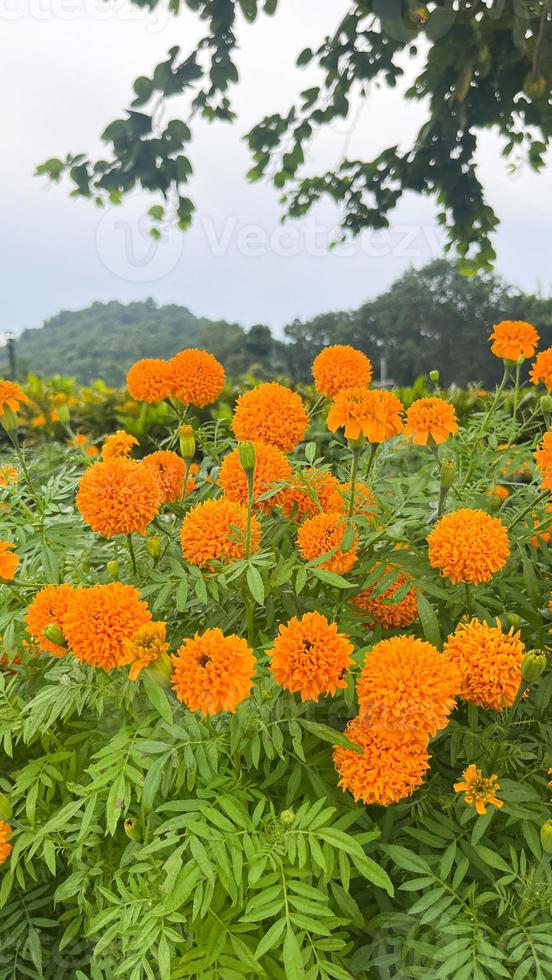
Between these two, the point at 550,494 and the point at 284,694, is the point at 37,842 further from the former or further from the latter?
the point at 550,494

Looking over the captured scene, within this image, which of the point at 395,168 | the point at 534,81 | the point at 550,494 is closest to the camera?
the point at 550,494

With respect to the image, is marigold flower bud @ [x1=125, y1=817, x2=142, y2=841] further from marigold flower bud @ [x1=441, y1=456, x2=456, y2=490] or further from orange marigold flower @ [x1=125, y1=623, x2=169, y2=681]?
marigold flower bud @ [x1=441, y1=456, x2=456, y2=490]

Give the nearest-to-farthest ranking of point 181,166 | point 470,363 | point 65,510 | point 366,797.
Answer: point 366,797 < point 65,510 < point 181,166 < point 470,363

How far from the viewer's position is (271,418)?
128 cm

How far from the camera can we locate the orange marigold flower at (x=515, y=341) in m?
1.56

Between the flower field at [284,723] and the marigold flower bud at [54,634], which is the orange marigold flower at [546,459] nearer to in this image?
the flower field at [284,723]

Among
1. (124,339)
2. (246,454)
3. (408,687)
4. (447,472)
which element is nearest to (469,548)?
(447,472)

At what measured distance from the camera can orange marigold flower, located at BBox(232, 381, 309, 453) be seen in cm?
128

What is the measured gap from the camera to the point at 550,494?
1.30 m

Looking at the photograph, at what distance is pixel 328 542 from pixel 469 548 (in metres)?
0.21

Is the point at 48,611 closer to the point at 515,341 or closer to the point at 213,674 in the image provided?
the point at 213,674

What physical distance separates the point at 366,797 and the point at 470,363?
21.3 meters

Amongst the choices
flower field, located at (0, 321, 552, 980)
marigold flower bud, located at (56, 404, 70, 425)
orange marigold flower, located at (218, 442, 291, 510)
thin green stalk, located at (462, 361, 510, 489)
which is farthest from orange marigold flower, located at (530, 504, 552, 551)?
marigold flower bud, located at (56, 404, 70, 425)

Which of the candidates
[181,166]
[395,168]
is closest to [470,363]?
[395,168]
